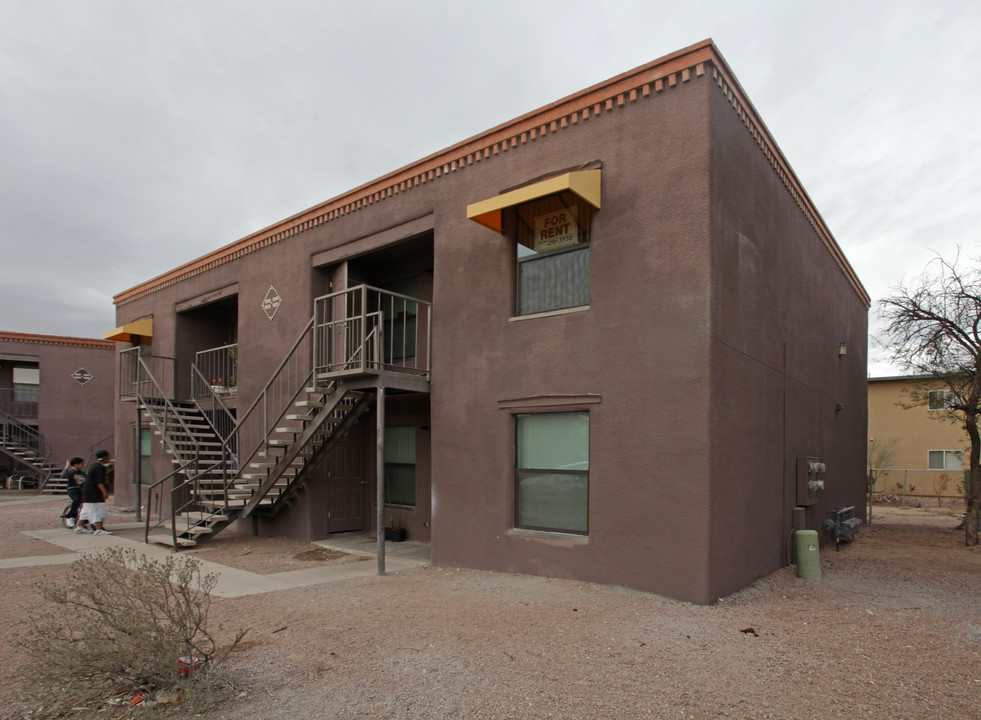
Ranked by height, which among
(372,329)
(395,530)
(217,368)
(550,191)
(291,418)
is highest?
(550,191)

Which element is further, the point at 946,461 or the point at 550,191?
the point at 946,461

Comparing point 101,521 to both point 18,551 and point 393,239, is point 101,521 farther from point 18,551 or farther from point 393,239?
point 393,239

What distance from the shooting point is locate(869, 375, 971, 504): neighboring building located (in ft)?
84.9

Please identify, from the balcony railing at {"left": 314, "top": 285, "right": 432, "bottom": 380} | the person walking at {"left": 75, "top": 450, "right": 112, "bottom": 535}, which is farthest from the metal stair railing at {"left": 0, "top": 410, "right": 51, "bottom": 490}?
the balcony railing at {"left": 314, "top": 285, "right": 432, "bottom": 380}

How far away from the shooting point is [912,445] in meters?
27.6

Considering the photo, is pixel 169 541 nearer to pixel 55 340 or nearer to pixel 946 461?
pixel 55 340

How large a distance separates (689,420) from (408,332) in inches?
255

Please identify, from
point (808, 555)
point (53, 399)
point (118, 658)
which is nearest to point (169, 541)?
point (118, 658)

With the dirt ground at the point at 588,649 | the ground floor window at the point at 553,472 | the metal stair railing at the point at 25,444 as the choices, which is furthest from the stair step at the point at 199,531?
the metal stair railing at the point at 25,444

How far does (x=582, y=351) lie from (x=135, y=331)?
543 inches

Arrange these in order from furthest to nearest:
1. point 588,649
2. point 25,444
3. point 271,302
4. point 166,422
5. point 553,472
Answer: point 25,444 < point 166,422 < point 271,302 < point 553,472 < point 588,649

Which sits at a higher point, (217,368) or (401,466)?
(217,368)

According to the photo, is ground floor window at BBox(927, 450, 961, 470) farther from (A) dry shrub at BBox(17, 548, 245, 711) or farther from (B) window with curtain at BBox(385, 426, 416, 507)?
(A) dry shrub at BBox(17, 548, 245, 711)

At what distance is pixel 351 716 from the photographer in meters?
4.40
